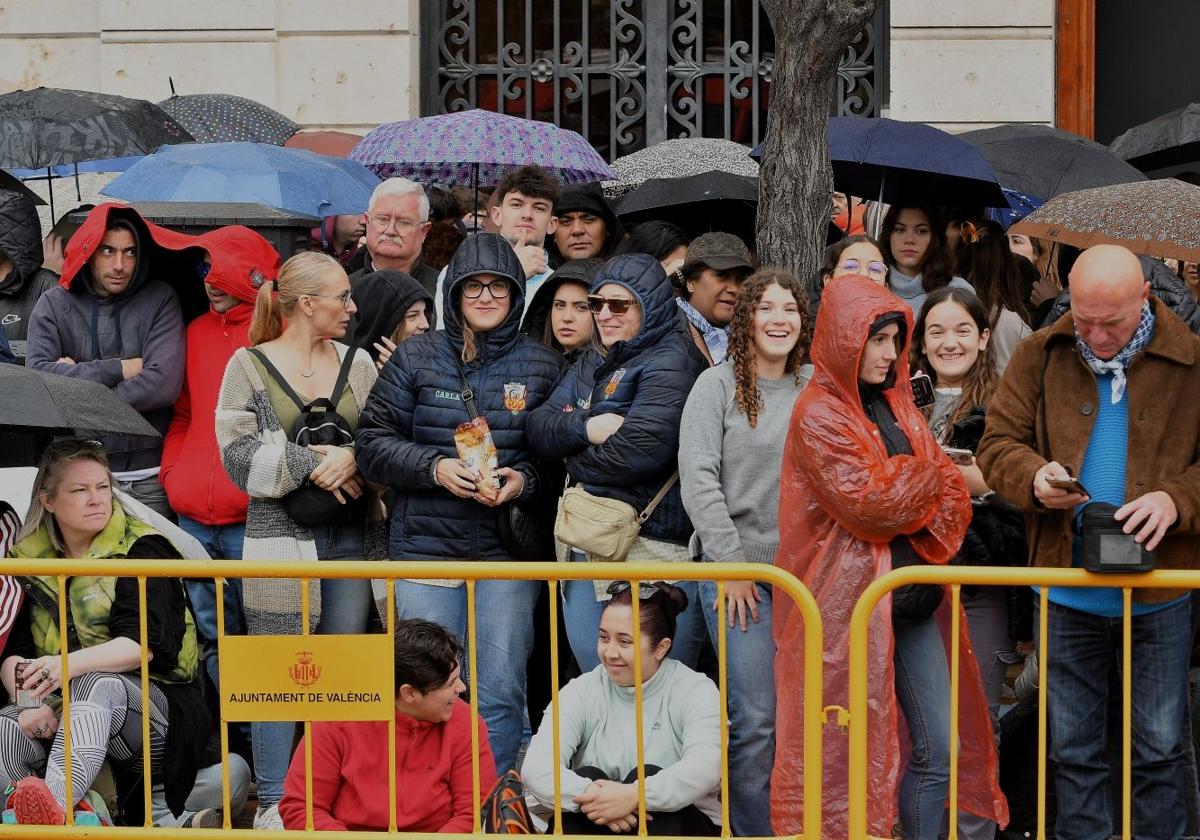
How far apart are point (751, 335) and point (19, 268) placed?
373cm

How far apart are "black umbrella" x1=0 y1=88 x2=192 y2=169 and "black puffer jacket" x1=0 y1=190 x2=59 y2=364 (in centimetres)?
26

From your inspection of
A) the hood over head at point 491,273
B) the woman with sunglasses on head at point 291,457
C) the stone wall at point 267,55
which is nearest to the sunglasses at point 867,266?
the hood over head at point 491,273

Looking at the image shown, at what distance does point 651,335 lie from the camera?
643 centimetres

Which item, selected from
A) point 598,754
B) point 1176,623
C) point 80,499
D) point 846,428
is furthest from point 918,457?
point 80,499

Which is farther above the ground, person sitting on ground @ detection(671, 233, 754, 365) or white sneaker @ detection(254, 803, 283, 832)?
person sitting on ground @ detection(671, 233, 754, 365)

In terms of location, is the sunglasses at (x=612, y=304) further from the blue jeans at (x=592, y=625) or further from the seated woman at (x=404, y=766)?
the seated woman at (x=404, y=766)

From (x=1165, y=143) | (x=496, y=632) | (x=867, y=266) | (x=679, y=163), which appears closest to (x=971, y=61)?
(x=1165, y=143)

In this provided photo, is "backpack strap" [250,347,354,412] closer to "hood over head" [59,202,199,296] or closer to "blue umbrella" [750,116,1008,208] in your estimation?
"hood over head" [59,202,199,296]

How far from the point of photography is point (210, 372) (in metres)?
7.31

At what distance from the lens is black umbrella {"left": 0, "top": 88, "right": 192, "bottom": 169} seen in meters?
8.00

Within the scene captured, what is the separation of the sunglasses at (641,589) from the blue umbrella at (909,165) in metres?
2.53

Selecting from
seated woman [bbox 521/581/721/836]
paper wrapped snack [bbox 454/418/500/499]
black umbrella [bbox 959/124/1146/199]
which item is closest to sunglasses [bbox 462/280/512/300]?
paper wrapped snack [bbox 454/418/500/499]

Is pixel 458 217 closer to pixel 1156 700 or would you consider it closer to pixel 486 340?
pixel 486 340

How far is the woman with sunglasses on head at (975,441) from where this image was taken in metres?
6.19
